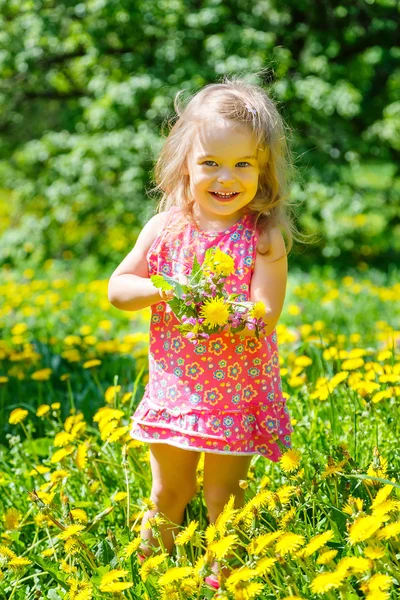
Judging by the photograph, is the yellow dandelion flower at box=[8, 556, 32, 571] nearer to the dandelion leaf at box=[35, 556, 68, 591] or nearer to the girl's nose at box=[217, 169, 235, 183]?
the dandelion leaf at box=[35, 556, 68, 591]

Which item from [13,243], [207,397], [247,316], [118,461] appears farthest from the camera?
[13,243]

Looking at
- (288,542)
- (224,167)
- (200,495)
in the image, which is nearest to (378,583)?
(288,542)

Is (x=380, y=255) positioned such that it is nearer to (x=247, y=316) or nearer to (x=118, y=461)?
(x=118, y=461)

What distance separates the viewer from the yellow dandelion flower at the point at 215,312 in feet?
5.13

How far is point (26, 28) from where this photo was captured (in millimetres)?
6090

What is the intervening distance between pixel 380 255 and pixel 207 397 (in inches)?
196

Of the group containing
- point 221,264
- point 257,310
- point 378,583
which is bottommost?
point 378,583

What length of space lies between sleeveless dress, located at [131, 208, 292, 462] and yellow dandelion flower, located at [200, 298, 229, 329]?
0.27 meters

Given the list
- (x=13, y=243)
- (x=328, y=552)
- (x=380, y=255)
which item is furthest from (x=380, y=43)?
(x=328, y=552)

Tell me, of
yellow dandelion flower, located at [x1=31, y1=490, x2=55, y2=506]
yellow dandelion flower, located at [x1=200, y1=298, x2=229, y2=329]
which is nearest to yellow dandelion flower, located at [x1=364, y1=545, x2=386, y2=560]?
yellow dandelion flower, located at [x1=200, y1=298, x2=229, y2=329]

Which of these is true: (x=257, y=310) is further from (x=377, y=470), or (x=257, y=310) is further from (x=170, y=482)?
(x=170, y=482)

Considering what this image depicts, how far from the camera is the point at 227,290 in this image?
6.08 feet

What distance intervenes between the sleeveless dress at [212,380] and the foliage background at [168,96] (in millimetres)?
3679

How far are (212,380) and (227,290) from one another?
0.22m
